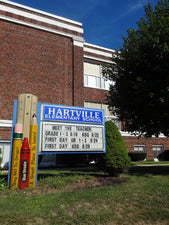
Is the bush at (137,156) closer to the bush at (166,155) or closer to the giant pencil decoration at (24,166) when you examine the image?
the bush at (166,155)

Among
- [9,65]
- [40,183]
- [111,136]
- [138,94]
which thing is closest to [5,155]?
[9,65]

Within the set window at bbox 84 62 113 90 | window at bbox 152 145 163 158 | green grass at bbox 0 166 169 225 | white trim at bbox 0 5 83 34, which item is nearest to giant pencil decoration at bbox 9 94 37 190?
green grass at bbox 0 166 169 225

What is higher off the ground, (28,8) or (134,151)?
(28,8)

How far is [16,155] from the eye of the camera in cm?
662

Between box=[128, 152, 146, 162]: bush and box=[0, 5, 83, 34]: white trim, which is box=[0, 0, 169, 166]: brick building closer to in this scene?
box=[0, 5, 83, 34]: white trim

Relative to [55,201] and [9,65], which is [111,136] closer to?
[55,201]

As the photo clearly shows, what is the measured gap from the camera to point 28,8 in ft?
61.0

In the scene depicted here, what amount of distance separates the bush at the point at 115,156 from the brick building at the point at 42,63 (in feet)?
32.0

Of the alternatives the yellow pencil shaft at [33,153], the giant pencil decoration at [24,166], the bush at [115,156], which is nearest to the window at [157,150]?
the bush at [115,156]

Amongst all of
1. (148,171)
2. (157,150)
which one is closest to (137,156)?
(157,150)

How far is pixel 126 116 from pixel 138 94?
2201 mm

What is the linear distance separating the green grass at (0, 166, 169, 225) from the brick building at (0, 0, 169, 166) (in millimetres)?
11609

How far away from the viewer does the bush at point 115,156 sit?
806 cm

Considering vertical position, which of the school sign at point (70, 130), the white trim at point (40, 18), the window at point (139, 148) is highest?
the white trim at point (40, 18)
